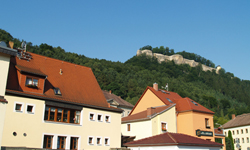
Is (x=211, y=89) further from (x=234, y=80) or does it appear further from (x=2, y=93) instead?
(x=2, y=93)

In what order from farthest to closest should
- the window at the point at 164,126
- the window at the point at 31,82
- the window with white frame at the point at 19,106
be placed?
1. the window at the point at 164,126
2. the window at the point at 31,82
3. the window with white frame at the point at 19,106

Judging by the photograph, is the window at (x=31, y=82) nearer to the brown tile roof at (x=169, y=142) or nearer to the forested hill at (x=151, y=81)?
the brown tile roof at (x=169, y=142)

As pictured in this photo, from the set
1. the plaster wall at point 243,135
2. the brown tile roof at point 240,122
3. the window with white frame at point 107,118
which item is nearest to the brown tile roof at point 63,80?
the window with white frame at point 107,118

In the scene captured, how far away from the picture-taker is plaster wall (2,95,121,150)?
24.6m

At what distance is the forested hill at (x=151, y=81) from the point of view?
100062mm

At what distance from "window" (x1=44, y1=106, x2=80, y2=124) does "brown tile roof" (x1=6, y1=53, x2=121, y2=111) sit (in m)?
1.24

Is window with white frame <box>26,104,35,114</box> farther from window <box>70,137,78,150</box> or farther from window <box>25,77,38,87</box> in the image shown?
window <box>70,137,78,150</box>

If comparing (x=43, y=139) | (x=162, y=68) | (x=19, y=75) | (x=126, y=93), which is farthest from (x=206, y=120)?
(x=162, y=68)

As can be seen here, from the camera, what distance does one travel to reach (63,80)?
105ft

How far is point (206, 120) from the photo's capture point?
41094mm

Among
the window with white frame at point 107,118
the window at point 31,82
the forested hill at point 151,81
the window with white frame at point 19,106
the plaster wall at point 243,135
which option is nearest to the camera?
the window with white frame at point 19,106

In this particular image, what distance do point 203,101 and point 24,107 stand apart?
10512 centimetres

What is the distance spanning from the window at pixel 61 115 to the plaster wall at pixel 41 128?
0.50 m

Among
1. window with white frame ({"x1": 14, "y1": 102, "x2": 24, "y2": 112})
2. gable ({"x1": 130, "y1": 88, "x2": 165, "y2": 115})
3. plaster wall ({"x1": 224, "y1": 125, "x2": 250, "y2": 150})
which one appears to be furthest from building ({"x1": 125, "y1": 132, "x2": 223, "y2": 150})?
plaster wall ({"x1": 224, "y1": 125, "x2": 250, "y2": 150})
